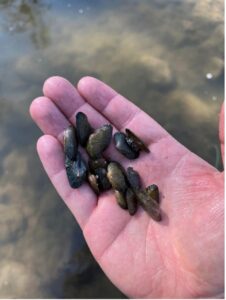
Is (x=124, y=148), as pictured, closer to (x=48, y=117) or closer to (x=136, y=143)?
(x=136, y=143)

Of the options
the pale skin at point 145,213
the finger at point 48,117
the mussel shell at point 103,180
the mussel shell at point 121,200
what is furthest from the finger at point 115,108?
the mussel shell at point 121,200

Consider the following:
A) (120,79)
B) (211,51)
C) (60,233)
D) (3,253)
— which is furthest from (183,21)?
(3,253)

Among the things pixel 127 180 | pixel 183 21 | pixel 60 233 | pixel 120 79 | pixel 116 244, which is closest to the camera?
pixel 116 244

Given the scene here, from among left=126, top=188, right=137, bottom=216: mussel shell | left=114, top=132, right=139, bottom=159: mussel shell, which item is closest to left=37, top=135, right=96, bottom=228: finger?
left=126, top=188, right=137, bottom=216: mussel shell

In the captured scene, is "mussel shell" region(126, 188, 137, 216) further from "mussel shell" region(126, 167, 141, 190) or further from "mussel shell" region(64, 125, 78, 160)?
"mussel shell" region(64, 125, 78, 160)

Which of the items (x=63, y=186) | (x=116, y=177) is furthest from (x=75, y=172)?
(x=116, y=177)

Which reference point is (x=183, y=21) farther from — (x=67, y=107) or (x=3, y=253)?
(x=3, y=253)
